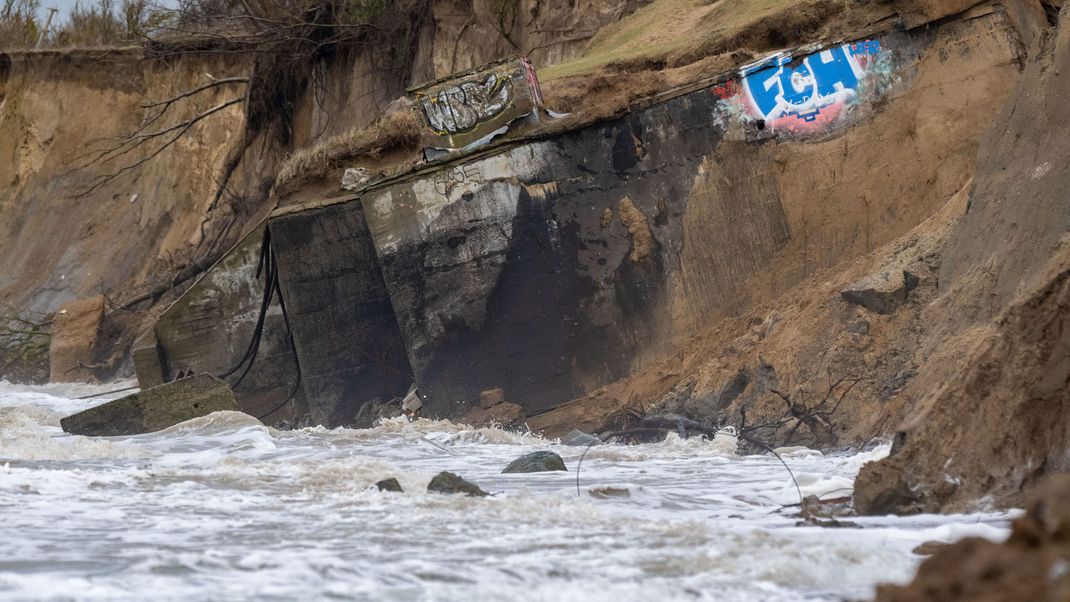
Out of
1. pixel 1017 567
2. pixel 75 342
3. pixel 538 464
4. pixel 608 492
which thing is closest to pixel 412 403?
pixel 538 464

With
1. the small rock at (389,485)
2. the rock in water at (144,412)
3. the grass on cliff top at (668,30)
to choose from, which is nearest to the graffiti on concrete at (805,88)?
the grass on cliff top at (668,30)

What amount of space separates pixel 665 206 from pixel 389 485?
4.92 m

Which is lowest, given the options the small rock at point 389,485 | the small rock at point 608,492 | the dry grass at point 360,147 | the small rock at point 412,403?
the small rock at point 608,492

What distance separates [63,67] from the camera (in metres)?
26.3

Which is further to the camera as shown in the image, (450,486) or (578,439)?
(578,439)

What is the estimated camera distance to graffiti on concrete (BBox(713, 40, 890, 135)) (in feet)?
35.4

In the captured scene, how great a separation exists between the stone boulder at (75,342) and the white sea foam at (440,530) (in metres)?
10.8

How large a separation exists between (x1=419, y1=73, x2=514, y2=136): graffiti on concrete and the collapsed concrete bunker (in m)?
0.13

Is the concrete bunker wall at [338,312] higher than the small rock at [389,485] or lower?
higher

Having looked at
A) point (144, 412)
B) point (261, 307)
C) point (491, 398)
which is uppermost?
point (261, 307)

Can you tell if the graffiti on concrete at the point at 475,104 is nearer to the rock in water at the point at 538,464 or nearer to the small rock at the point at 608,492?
the rock in water at the point at 538,464

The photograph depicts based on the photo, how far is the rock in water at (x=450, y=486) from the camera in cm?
665

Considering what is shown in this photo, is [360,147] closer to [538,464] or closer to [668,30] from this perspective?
[668,30]

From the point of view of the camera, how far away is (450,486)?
264 inches
